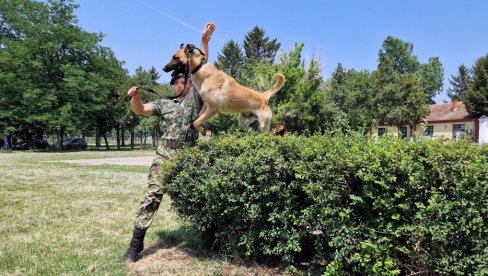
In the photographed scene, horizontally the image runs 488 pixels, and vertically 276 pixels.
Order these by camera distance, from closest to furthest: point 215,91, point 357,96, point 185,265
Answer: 1. point 215,91
2. point 185,265
3. point 357,96

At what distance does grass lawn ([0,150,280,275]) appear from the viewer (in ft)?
12.7

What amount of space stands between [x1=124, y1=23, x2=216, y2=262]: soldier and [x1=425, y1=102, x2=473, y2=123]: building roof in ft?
140

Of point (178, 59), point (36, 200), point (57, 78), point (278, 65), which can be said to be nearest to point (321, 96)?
point (278, 65)

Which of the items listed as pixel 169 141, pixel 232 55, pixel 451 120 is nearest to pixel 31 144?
pixel 232 55

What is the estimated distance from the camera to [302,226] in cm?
337

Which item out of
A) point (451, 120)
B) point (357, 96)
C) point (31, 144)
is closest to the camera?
point (31, 144)

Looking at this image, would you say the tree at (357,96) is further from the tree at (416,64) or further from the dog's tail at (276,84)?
the dog's tail at (276,84)

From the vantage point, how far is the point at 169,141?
4.32 m

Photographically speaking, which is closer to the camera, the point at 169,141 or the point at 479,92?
the point at 169,141

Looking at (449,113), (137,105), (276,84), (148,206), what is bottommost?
(148,206)

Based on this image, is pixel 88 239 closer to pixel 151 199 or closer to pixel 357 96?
pixel 151 199

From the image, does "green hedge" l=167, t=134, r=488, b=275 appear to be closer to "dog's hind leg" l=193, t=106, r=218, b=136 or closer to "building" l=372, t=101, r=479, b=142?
"dog's hind leg" l=193, t=106, r=218, b=136

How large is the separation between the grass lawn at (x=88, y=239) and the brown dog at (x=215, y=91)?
1.56m

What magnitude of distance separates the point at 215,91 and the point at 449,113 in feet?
157
